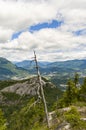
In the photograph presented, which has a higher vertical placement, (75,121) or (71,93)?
(75,121)

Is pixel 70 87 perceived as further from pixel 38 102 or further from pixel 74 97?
pixel 38 102

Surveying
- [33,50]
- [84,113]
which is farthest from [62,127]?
[33,50]

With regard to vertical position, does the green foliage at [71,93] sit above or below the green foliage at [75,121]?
below

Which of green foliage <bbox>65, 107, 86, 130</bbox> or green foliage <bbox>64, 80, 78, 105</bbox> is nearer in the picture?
green foliage <bbox>65, 107, 86, 130</bbox>

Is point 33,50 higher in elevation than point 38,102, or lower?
higher

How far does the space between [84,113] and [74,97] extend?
1971 inches

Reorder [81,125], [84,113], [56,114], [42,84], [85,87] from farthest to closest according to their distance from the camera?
[85,87], [56,114], [84,113], [81,125], [42,84]

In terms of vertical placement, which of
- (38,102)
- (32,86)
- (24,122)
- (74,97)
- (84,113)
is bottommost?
(24,122)

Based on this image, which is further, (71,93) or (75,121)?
(71,93)

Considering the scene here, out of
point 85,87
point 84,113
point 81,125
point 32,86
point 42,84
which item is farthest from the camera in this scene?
point 85,87

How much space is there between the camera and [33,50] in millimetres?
23312

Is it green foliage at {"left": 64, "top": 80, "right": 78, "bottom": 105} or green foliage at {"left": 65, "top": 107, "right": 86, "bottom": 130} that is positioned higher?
green foliage at {"left": 65, "top": 107, "right": 86, "bottom": 130}

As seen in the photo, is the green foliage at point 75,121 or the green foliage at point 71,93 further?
the green foliage at point 71,93

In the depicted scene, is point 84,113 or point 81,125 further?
point 84,113
